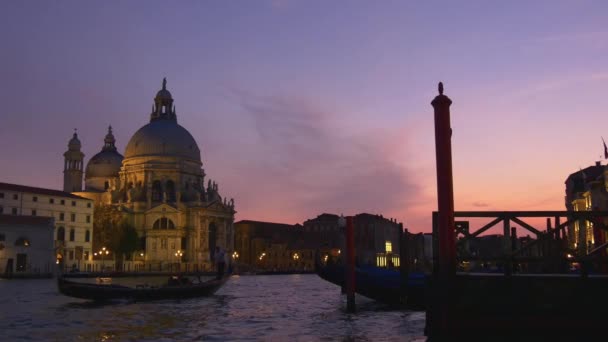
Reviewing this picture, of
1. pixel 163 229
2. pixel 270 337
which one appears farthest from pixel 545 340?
pixel 163 229

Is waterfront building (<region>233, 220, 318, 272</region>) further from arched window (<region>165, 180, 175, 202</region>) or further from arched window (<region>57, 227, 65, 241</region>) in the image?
arched window (<region>57, 227, 65, 241</region>)

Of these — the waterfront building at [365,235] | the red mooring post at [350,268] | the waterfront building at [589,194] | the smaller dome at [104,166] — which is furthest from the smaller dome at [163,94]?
the red mooring post at [350,268]

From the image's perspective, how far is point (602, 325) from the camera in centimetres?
1112

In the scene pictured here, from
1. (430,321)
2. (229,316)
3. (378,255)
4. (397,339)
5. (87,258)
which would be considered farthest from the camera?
(378,255)

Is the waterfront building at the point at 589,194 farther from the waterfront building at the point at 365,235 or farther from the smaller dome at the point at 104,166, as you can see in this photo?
the smaller dome at the point at 104,166

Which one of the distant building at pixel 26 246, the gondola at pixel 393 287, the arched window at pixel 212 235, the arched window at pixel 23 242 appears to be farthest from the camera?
the arched window at pixel 212 235

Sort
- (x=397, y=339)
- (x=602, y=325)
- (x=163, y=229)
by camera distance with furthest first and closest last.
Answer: (x=163, y=229) → (x=397, y=339) → (x=602, y=325)

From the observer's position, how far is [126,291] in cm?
2794

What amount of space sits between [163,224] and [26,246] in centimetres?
3170

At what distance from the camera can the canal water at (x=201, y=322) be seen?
17281 mm

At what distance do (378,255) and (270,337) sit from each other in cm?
9329

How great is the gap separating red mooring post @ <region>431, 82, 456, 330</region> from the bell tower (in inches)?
4188

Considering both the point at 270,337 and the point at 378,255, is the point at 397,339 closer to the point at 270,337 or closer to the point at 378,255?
the point at 270,337

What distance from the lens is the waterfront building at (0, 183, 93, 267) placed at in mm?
73688
